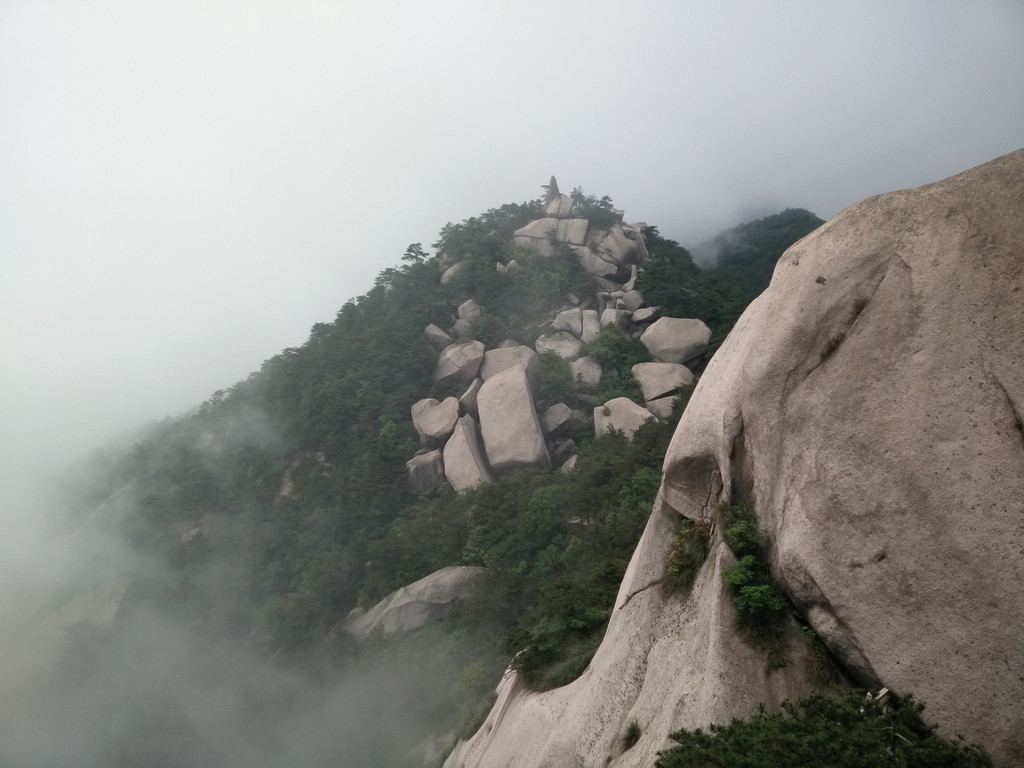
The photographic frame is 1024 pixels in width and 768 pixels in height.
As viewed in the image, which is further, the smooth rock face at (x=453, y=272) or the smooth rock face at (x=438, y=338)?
the smooth rock face at (x=453, y=272)

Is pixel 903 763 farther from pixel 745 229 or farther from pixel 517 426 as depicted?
pixel 745 229

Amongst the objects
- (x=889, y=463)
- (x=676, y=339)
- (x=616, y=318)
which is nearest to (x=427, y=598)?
(x=676, y=339)

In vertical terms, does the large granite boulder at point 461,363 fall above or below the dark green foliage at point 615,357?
above

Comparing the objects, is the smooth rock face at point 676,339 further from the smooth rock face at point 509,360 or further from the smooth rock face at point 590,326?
the smooth rock face at point 509,360

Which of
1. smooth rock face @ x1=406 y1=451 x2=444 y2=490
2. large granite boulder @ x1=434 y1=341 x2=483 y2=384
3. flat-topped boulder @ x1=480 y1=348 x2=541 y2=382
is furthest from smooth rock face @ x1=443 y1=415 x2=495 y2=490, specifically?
large granite boulder @ x1=434 y1=341 x2=483 y2=384

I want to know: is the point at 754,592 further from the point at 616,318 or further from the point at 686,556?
the point at 616,318

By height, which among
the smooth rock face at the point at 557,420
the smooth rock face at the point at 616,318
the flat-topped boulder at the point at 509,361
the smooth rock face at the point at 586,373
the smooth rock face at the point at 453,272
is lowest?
the smooth rock face at the point at 557,420

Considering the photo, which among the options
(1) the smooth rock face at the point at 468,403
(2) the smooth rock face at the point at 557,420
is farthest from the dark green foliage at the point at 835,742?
(1) the smooth rock face at the point at 468,403

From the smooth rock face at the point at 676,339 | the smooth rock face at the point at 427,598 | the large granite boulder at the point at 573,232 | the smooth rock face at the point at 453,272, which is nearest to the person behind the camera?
the smooth rock face at the point at 427,598
